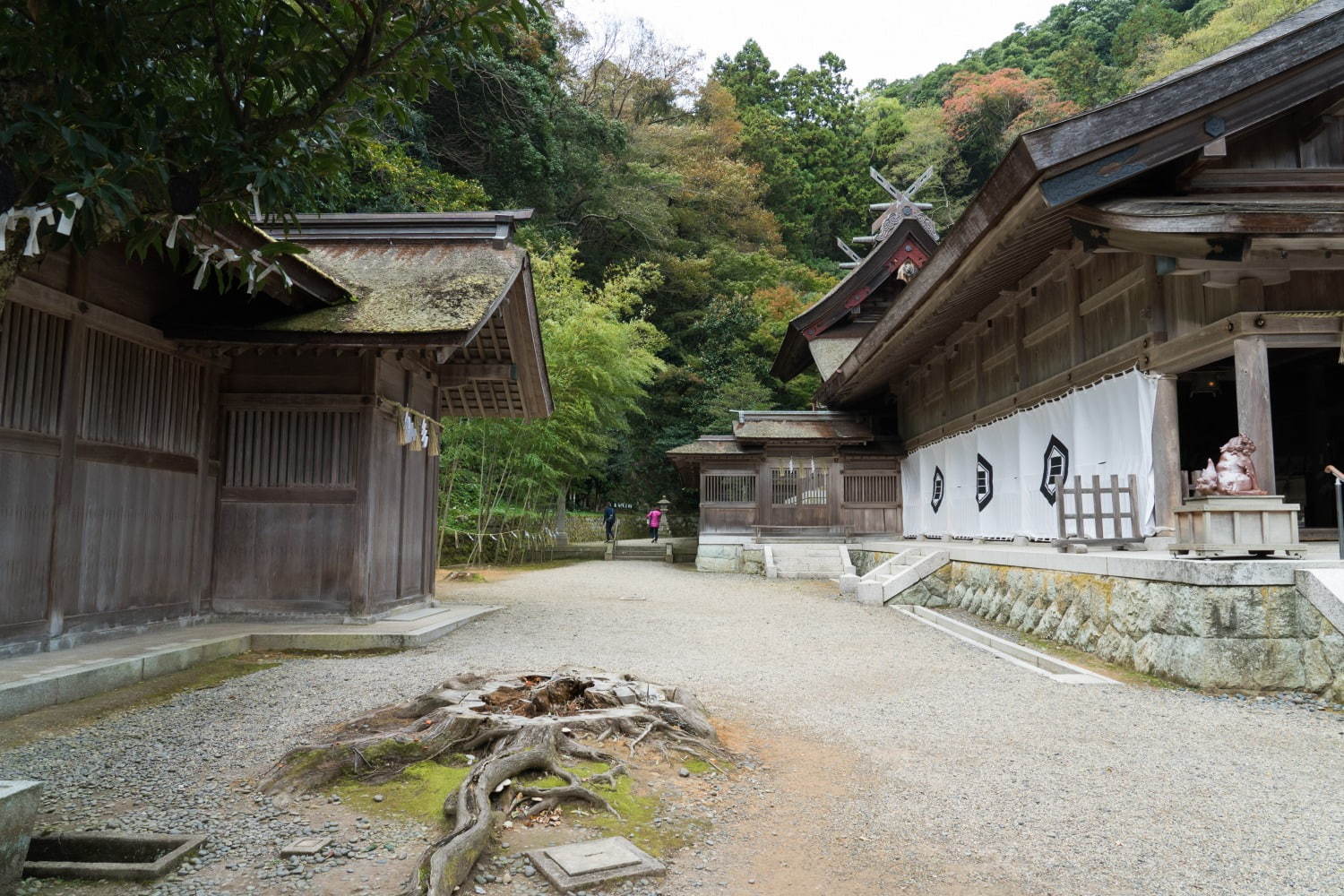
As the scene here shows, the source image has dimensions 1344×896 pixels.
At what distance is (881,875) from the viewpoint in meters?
2.77

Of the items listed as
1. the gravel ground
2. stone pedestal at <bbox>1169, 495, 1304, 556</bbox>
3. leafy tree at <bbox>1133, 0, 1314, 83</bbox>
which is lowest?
the gravel ground

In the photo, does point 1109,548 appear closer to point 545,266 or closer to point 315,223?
point 315,223

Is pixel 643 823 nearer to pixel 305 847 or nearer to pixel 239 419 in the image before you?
pixel 305 847

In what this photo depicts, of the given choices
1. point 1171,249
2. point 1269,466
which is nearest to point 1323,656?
point 1269,466

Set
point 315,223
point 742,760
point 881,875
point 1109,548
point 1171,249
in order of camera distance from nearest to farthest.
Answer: point 881,875 → point 742,760 → point 1171,249 → point 1109,548 → point 315,223

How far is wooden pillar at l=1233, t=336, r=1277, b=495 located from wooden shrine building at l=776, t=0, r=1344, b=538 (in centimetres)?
1

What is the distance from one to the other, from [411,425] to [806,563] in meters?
10.3

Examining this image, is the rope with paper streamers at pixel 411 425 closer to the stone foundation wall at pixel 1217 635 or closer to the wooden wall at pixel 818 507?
the stone foundation wall at pixel 1217 635

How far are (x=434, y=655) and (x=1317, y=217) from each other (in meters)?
8.23

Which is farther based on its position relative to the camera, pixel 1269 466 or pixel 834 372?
pixel 834 372

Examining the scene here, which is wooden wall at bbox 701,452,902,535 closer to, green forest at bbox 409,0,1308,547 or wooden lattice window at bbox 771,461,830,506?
wooden lattice window at bbox 771,461,830,506

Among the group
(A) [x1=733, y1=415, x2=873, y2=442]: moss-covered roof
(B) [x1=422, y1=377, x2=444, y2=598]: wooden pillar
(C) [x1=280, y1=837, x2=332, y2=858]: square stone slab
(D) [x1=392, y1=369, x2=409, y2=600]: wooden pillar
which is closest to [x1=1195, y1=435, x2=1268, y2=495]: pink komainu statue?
(C) [x1=280, y1=837, x2=332, y2=858]: square stone slab

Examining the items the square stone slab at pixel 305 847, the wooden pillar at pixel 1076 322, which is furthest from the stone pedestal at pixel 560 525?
the square stone slab at pixel 305 847

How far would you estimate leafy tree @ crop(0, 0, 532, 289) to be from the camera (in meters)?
2.59
